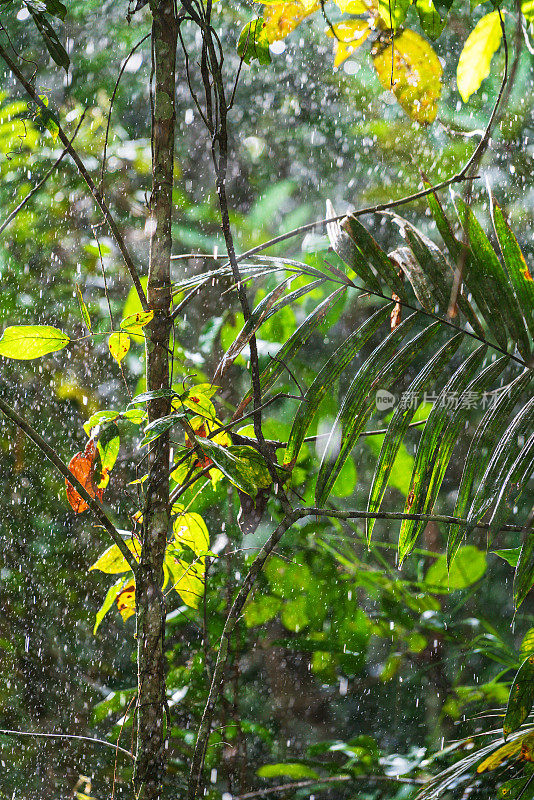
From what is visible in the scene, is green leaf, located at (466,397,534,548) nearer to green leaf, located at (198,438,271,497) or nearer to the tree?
the tree

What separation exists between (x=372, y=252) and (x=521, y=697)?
35 cm

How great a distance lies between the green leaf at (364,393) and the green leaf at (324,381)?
16mm

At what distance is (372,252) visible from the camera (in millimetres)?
498

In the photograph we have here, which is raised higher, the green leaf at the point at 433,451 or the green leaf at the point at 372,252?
the green leaf at the point at 372,252

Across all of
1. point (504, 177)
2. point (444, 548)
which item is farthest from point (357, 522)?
point (504, 177)

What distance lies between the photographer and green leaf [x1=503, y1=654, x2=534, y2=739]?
47 centimetres

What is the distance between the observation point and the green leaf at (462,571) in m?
1.10

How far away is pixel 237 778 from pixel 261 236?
1062mm

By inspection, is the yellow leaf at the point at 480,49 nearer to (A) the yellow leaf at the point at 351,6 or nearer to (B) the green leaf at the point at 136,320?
(A) the yellow leaf at the point at 351,6

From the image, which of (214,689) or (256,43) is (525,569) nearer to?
(214,689)

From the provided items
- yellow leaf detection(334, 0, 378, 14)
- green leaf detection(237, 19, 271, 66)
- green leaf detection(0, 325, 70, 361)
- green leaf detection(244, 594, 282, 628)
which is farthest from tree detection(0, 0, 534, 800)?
green leaf detection(244, 594, 282, 628)

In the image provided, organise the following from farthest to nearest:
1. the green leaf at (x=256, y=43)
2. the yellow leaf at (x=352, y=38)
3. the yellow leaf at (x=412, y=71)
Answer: the yellow leaf at (x=412, y=71)
the yellow leaf at (x=352, y=38)
the green leaf at (x=256, y=43)

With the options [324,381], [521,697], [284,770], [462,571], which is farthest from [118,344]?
[462,571]

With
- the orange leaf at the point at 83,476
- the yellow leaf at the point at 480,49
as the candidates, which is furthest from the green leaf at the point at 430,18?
the orange leaf at the point at 83,476
